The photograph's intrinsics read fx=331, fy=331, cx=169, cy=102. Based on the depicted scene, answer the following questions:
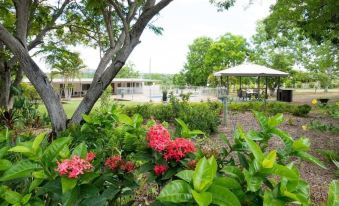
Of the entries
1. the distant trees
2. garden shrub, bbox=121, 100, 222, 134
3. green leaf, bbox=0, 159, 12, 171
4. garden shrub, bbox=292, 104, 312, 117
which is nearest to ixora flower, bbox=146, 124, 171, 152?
green leaf, bbox=0, 159, 12, 171

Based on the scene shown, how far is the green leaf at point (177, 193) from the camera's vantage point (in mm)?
1198

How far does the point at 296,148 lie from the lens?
1.61m

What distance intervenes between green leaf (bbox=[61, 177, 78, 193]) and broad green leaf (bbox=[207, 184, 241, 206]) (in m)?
0.56

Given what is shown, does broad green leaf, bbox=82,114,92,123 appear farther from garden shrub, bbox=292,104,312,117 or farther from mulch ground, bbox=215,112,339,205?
garden shrub, bbox=292,104,312,117

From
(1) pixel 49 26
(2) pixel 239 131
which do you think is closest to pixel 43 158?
(2) pixel 239 131

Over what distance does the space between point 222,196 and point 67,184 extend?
630 mm

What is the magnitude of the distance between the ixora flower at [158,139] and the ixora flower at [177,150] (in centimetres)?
3

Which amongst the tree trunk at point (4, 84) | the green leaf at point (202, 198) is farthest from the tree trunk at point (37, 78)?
the green leaf at point (202, 198)

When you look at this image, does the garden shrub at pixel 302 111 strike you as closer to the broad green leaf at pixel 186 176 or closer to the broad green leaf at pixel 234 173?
the broad green leaf at pixel 234 173

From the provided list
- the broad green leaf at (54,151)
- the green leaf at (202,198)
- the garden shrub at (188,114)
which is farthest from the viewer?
the garden shrub at (188,114)

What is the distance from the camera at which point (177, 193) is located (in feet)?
3.99

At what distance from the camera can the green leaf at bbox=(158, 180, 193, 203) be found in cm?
120

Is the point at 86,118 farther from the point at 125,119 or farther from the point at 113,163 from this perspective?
the point at 113,163

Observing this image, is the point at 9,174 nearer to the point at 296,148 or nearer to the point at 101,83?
the point at 296,148
